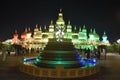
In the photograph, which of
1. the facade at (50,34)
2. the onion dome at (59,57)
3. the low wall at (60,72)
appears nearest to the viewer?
the low wall at (60,72)

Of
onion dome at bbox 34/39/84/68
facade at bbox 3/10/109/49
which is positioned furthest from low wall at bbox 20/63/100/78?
facade at bbox 3/10/109/49

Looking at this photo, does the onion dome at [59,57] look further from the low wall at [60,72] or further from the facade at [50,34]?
the facade at [50,34]

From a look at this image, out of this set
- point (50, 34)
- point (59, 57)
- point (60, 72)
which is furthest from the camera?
point (50, 34)

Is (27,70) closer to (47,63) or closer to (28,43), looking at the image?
(47,63)

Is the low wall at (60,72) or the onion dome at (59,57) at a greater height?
the onion dome at (59,57)

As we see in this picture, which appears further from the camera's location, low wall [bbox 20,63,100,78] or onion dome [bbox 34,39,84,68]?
onion dome [bbox 34,39,84,68]

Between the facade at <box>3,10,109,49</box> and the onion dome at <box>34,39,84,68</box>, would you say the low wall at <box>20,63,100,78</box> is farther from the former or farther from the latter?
the facade at <box>3,10,109,49</box>

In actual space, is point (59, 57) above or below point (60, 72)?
above

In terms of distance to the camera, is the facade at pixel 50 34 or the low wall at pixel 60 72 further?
the facade at pixel 50 34

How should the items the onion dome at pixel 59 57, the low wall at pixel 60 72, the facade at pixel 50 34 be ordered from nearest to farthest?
the low wall at pixel 60 72 → the onion dome at pixel 59 57 → the facade at pixel 50 34

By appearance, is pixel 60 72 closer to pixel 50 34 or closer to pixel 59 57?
pixel 59 57

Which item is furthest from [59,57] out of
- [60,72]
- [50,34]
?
[50,34]

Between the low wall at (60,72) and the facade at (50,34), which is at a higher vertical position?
the facade at (50,34)

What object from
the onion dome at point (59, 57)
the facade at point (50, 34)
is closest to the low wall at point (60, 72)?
the onion dome at point (59, 57)
